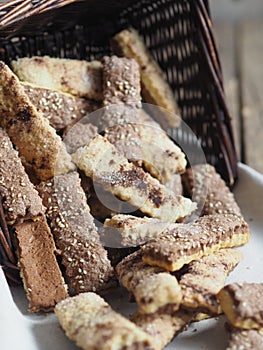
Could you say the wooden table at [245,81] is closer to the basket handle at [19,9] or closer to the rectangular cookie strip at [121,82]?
the rectangular cookie strip at [121,82]

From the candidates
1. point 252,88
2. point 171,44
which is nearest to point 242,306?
point 171,44

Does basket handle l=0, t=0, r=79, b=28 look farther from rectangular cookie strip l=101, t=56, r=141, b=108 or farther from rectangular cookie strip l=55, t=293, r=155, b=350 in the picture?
rectangular cookie strip l=55, t=293, r=155, b=350

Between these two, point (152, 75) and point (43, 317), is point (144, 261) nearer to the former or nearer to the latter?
point (43, 317)

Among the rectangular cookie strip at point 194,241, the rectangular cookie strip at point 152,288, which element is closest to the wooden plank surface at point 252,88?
the rectangular cookie strip at point 194,241

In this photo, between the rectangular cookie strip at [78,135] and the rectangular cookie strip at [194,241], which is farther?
the rectangular cookie strip at [78,135]

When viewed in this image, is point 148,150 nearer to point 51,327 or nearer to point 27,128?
point 27,128

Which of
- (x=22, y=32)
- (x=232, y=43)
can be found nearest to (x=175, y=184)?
(x=22, y=32)
